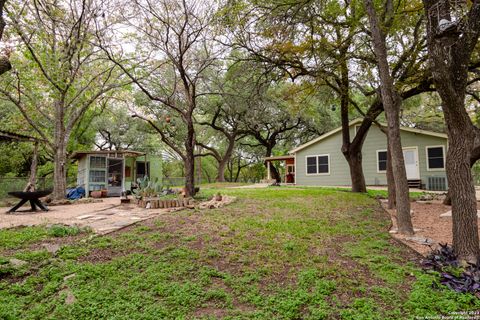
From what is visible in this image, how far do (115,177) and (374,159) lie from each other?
14.1 m

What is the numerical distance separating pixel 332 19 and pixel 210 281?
7092 mm

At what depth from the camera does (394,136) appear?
4723mm

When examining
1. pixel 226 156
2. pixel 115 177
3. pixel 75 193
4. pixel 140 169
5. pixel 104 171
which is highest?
pixel 226 156

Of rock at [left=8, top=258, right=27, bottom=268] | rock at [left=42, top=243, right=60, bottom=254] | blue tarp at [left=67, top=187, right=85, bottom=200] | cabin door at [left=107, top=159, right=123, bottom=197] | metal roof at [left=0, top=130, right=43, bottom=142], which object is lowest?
rock at [left=8, top=258, right=27, bottom=268]

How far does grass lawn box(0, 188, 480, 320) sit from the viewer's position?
7.64 ft

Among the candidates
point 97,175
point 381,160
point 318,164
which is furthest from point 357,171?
point 97,175

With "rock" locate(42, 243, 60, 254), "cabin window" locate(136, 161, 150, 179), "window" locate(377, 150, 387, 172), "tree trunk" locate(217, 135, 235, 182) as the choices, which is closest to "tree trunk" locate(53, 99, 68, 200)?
"cabin window" locate(136, 161, 150, 179)

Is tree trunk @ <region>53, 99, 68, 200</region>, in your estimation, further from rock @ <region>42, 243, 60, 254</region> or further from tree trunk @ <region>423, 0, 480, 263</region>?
tree trunk @ <region>423, 0, 480, 263</region>

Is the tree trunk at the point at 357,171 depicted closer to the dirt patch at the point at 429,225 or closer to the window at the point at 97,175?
the dirt patch at the point at 429,225

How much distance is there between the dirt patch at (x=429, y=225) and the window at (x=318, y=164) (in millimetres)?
8031

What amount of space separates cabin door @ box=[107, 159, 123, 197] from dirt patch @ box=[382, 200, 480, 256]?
1205 centimetres

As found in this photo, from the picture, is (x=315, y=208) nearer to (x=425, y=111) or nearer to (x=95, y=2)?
(x=95, y=2)

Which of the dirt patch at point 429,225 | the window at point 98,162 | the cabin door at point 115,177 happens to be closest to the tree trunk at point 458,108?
the dirt patch at point 429,225

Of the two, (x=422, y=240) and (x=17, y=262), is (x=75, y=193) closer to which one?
(x=17, y=262)
